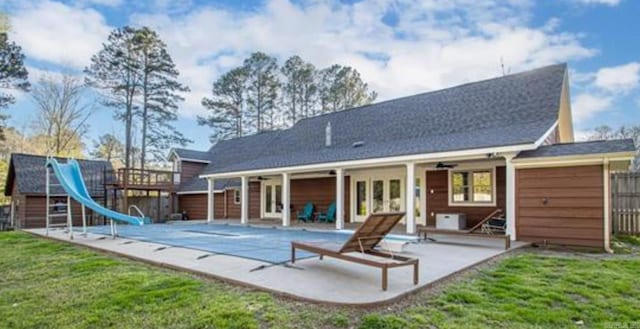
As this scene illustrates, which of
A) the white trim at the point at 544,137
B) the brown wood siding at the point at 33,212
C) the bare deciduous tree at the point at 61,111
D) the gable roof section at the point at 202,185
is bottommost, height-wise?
the brown wood siding at the point at 33,212

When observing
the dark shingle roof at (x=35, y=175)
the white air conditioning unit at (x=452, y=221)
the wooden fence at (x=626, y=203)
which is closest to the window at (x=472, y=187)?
the white air conditioning unit at (x=452, y=221)

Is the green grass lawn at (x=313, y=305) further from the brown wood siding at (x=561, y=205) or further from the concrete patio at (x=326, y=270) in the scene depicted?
the brown wood siding at (x=561, y=205)

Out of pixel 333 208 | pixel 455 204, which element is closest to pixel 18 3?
pixel 333 208

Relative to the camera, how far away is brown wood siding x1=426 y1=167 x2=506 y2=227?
1138cm

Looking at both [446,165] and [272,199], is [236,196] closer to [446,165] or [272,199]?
[272,199]

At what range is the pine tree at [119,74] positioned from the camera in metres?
25.4

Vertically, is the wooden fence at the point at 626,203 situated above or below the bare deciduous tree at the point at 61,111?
below

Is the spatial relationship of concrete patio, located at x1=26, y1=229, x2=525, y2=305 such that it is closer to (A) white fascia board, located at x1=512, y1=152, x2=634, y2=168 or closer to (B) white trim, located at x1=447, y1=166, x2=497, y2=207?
(A) white fascia board, located at x1=512, y1=152, x2=634, y2=168

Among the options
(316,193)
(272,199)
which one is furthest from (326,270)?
(272,199)

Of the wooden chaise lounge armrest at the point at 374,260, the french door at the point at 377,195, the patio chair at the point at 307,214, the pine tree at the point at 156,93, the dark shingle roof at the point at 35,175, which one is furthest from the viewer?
the pine tree at the point at 156,93

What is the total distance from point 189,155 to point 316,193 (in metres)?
11.2

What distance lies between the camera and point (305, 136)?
61.6 feet

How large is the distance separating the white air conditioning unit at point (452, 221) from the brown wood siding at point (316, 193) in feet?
14.6

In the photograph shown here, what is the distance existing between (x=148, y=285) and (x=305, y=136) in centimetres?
1393
